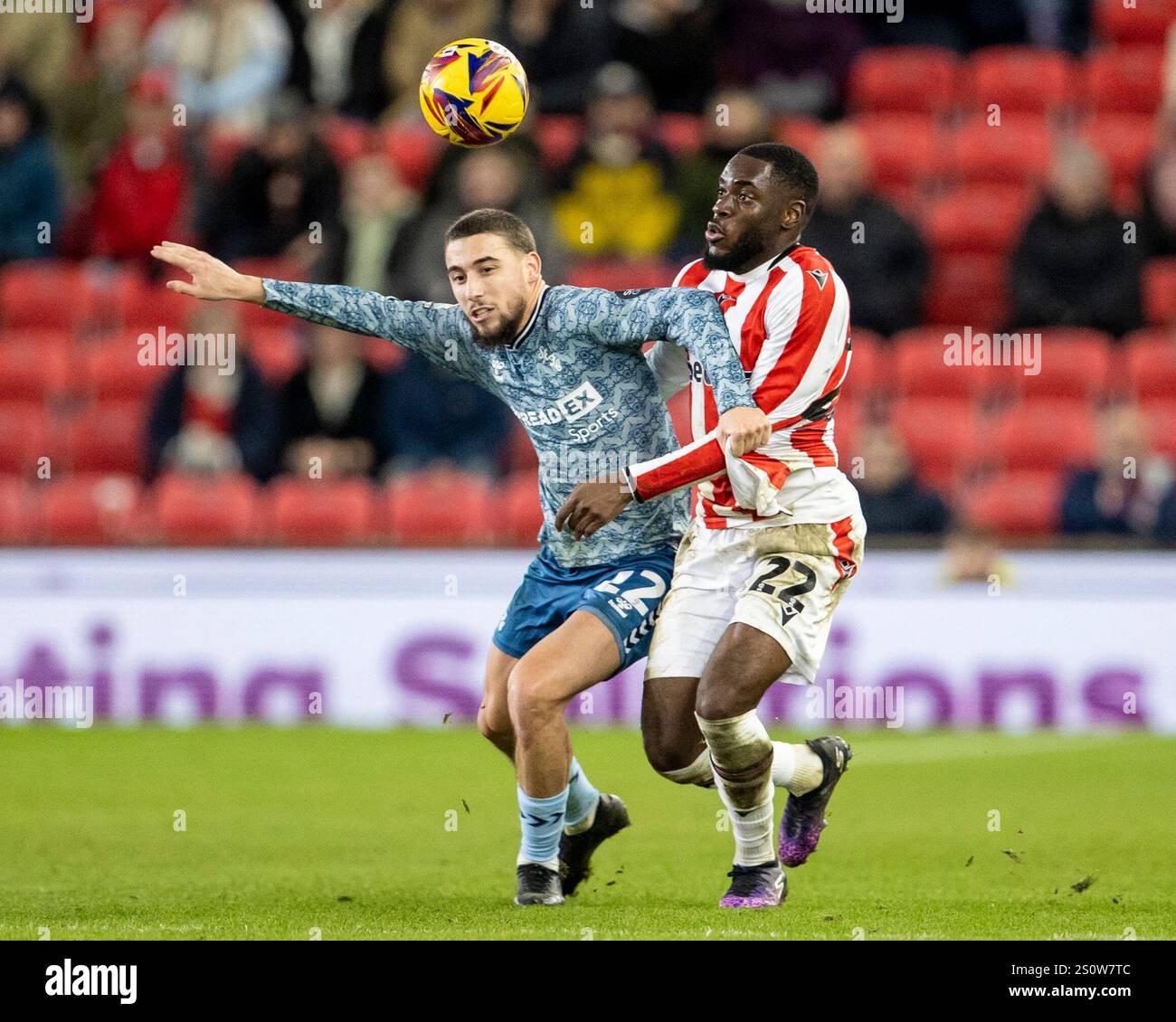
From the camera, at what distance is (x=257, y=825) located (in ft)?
26.7

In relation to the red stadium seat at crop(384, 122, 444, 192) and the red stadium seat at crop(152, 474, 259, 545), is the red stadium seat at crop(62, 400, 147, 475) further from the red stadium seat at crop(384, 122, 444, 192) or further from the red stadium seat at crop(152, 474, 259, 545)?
the red stadium seat at crop(384, 122, 444, 192)

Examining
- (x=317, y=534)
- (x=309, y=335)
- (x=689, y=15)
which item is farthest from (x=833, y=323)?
(x=689, y=15)

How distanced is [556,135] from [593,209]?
4.25 feet

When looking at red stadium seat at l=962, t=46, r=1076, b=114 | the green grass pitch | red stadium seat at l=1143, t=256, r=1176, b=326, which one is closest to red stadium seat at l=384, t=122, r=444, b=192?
red stadium seat at l=962, t=46, r=1076, b=114

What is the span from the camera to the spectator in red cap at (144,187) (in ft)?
46.8

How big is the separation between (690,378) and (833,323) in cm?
53

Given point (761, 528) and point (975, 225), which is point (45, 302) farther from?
point (761, 528)

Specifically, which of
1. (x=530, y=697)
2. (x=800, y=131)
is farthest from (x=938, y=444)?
(x=530, y=697)

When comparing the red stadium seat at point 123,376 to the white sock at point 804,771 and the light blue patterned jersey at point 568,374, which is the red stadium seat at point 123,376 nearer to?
the light blue patterned jersey at point 568,374

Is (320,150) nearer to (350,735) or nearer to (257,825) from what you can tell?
(350,735)

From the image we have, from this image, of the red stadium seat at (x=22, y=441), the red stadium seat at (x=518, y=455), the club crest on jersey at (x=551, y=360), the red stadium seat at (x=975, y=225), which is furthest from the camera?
the red stadium seat at (x=975, y=225)

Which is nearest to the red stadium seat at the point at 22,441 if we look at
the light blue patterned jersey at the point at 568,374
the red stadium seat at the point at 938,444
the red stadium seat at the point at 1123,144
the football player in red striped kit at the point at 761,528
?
the red stadium seat at the point at 938,444

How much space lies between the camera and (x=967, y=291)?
13.8 metres

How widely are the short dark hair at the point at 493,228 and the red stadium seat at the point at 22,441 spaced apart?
7.53m
